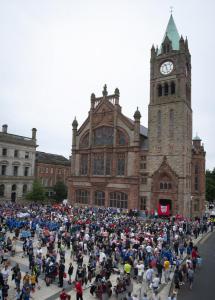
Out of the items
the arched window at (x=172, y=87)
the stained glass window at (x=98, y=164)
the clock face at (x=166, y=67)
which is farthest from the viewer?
the stained glass window at (x=98, y=164)

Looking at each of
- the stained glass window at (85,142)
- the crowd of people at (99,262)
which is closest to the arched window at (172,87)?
the stained glass window at (85,142)

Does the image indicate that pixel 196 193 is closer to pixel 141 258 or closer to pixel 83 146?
pixel 83 146

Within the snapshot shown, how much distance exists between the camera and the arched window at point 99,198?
51.3 m

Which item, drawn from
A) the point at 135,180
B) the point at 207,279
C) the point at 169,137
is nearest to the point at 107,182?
the point at 135,180

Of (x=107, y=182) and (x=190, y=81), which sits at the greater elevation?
(x=190, y=81)

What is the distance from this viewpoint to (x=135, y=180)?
46781 mm

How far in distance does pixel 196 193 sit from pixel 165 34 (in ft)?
99.5

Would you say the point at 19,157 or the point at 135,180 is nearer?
the point at 135,180

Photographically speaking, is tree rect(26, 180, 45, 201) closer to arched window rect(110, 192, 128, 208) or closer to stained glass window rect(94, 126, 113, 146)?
stained glass window rect(94, 126, 113, 146)

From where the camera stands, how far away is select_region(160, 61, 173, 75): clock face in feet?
160

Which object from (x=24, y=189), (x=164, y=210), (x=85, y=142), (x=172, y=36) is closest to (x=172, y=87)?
(x=172, y=36)

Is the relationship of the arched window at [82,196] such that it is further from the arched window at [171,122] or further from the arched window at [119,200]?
the arched window at [171,122]

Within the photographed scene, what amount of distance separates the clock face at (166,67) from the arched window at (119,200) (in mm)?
23430

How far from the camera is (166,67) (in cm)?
4950
